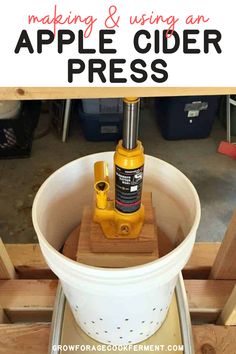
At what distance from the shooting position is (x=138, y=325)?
55cm

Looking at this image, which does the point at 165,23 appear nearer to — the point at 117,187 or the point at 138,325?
the point at 117,187

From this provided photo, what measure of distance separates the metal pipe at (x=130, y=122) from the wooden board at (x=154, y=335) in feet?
1.24

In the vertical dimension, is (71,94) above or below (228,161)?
above

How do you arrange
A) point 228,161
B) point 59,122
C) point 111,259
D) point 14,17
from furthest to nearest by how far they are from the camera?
1. point 59,122
2. point 228,161
3. point 111,259
4. point 14,17

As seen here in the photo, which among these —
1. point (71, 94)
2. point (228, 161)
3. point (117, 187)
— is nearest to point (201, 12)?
point (71, 94)

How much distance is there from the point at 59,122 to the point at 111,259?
1.15 meters

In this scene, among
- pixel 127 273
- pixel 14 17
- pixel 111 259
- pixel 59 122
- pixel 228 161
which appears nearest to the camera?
pixel 14 17

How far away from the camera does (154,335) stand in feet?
2.02

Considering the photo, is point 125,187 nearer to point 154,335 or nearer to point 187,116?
point 154,335

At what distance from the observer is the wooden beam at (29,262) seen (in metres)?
0.75

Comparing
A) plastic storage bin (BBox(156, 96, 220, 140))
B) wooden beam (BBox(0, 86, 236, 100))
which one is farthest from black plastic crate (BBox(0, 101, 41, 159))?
wooden beam (BBox(0, 86, 236, 100))

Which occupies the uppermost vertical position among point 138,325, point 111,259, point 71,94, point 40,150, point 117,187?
point 71,94

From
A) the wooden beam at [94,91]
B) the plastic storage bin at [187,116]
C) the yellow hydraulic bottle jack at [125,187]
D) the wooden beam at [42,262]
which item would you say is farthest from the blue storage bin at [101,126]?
the wooden beam at [94,91]

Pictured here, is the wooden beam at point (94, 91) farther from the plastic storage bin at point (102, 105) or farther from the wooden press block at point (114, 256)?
the plastic storage bin at point (102, 105)
